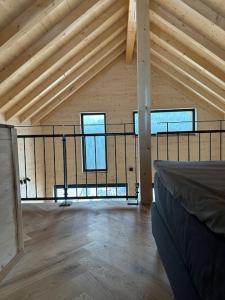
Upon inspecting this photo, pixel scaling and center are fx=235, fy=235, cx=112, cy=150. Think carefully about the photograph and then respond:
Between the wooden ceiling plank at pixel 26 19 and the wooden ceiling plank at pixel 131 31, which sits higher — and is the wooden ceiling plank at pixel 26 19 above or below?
below

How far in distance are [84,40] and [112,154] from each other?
3465 mm

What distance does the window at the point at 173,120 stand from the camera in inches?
263

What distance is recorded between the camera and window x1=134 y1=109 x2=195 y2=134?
6688 mm

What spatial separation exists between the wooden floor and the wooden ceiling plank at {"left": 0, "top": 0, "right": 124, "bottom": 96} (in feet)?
7.75

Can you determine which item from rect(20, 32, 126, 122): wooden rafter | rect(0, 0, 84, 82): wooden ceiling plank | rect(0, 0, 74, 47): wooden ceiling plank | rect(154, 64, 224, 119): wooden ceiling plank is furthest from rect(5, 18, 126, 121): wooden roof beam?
rect(154, 64, 224, 119): wooden ceiling plank

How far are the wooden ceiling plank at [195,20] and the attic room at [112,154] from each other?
0.02m

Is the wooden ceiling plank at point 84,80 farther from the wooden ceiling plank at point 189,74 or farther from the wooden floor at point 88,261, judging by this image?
the wooden floor at point 88,261

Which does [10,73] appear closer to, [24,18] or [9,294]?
[24,18]

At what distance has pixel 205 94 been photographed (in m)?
5.81

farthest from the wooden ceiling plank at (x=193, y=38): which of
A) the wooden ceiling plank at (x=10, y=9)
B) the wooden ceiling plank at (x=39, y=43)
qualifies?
the wooden ceiling plank at (x=10, y=9)

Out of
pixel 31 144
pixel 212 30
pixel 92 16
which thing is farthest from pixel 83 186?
pixel 212 30

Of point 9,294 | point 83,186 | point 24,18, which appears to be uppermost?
point 24,18

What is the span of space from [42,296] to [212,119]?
6.41m

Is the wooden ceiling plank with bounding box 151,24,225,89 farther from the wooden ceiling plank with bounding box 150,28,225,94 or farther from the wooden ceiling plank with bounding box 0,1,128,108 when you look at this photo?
the wooden ceiling plank with bounding box 0,1,128,108
